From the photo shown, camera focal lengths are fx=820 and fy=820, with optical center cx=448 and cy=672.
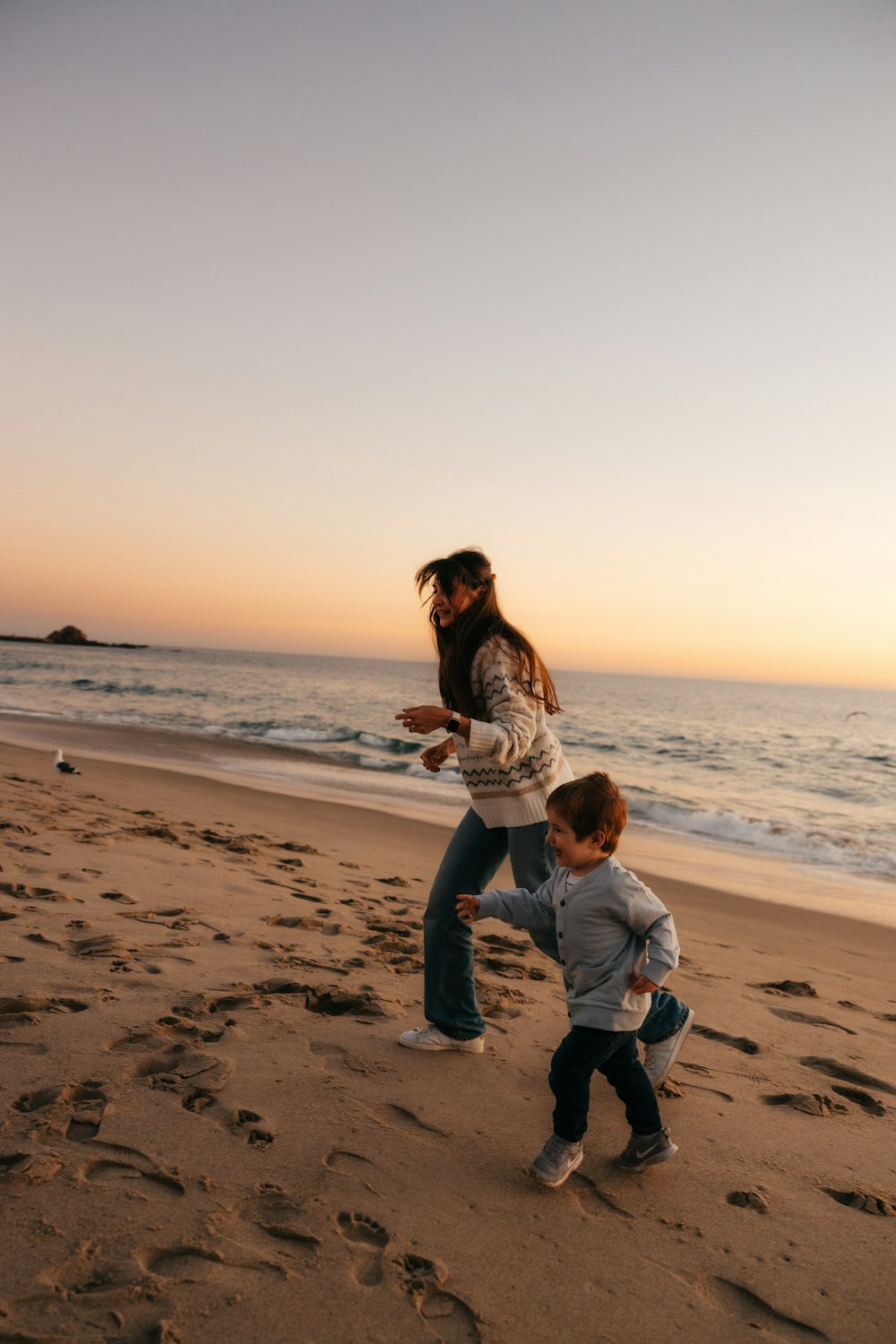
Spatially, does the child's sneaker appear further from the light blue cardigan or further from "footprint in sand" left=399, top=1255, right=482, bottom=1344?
"footprint in sand" left=399, top=1255, right=482, bottom=1344

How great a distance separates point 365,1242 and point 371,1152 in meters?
0.43

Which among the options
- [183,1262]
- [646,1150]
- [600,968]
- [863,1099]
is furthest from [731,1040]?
[183,1262]

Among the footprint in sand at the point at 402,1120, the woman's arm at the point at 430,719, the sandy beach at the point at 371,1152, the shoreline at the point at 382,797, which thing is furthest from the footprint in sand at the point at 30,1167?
the shoreline at the point at 382,797

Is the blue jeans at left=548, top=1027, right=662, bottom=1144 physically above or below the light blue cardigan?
below

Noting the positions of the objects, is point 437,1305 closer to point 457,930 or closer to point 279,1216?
point 279,1216

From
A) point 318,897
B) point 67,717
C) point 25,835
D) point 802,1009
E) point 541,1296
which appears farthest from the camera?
point 67,717

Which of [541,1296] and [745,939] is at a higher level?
[541,1296]

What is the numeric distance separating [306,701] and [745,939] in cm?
3289

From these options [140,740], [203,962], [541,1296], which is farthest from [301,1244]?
[140,740]

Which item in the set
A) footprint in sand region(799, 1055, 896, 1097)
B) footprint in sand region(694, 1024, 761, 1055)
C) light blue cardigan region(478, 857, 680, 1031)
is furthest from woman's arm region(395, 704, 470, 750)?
footprint in sand region(799, 1055, 896, 1097)

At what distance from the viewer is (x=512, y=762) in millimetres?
3100

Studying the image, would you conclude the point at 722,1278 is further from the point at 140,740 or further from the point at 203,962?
the point at 140,740

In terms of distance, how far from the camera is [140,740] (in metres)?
18.0

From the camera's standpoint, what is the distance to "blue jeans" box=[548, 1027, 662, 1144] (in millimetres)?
2510
